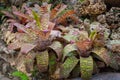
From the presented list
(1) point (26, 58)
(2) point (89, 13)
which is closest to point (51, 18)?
(2) point (89, 13)

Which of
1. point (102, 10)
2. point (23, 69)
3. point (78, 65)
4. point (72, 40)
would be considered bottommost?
point (23, 69)

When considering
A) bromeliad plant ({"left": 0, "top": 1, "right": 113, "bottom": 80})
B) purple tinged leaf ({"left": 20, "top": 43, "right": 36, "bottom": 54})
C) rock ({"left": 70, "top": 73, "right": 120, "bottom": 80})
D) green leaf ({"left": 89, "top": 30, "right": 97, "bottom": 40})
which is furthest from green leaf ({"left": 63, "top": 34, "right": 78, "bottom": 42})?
rock ({"left": 70, "top": 73, "right": 120, "bottom": 80})

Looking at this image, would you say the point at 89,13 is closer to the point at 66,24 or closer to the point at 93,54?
the point at 66,24

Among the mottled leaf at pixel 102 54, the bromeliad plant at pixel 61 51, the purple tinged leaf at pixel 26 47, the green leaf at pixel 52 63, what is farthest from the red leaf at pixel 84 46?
the purple tinged leaf at pixel 26 47

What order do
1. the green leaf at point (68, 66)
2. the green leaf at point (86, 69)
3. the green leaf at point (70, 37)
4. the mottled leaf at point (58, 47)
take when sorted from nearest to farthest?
the green leaf at point (86, 69) < the green leaf at point (68, 66) < the mottled leaf at point (58, 47) < the green leaf at point (70, 37)

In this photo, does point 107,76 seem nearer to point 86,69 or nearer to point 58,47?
point 86,69

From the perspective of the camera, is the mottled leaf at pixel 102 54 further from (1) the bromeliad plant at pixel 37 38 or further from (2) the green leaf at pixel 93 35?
(1) the bromeliad plant at pixel 37 38
